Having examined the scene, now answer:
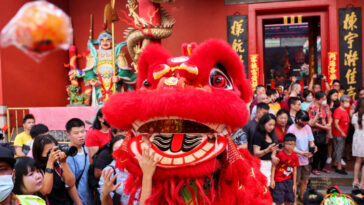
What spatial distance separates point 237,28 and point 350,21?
2.30 m

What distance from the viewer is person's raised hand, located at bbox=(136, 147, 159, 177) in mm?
1446

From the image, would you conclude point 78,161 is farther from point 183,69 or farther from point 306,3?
point 306,3

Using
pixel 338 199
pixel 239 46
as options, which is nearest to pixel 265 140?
pixel 338 199

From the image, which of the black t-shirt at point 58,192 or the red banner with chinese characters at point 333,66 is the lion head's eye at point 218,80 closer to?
the black t-shirt at point 58,192

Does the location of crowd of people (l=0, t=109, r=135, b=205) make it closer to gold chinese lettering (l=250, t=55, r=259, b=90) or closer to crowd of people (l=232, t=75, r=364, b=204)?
crowd of people (l=232, t=75, r=364, b=204)

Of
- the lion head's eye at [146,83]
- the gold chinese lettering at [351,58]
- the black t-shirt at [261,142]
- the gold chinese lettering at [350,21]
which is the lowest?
the black t-shirt at [261,142]

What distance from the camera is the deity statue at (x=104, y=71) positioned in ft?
21.6

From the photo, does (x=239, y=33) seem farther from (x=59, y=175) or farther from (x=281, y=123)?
(x=59, y=175)

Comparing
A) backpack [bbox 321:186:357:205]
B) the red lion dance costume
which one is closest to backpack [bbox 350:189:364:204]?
backpack [bbox 321:186:357:205]

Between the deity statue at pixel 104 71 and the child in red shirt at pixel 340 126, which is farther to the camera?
the deity statue at pixel 104 71

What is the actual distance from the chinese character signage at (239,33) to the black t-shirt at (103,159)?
16.3 feet

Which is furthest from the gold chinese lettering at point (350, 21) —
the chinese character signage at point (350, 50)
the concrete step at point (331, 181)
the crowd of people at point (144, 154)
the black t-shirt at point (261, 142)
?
the black t-shirt at point (261, 142)

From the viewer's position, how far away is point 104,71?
6598 millimetres

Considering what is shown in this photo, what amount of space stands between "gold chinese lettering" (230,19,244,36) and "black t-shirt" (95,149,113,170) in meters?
5.18
